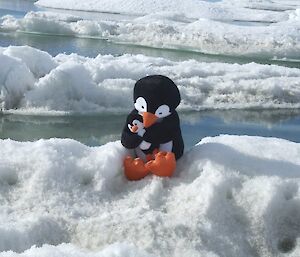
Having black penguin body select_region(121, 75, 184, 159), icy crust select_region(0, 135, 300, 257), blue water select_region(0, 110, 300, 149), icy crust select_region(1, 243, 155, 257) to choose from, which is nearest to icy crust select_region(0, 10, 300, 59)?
blue water select_region(0, 110, 300, 149)

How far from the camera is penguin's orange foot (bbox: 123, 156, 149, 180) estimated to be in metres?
3.45

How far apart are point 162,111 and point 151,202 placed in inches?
26.6

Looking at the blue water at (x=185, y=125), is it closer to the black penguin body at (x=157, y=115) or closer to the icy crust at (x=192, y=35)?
the black penguin body at (x=157, y=115)

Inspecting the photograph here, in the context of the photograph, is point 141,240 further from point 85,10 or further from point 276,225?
point 85,10

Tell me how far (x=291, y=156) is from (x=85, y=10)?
28.3 meters

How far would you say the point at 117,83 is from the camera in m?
7.60

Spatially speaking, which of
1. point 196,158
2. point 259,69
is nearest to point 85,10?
point 259,69

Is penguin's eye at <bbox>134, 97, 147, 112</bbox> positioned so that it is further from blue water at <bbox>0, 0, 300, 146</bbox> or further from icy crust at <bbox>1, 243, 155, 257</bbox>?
blue water at <bbox>0, 0, 300, 146</bbox>

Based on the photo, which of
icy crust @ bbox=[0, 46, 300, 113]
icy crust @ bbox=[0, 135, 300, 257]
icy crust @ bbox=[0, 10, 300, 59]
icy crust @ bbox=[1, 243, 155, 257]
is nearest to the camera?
icy crust @ bbox=[1, 243, 155, 257]

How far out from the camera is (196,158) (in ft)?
11.7

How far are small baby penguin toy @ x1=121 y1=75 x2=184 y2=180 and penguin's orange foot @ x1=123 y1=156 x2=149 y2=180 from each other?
0.10ft

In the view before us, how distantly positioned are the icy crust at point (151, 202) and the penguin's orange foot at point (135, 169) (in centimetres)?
5

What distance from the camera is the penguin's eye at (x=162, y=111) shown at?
3.62 metres

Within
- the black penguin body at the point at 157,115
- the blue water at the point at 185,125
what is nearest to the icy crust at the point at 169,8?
the blue water at the point at 185,125
